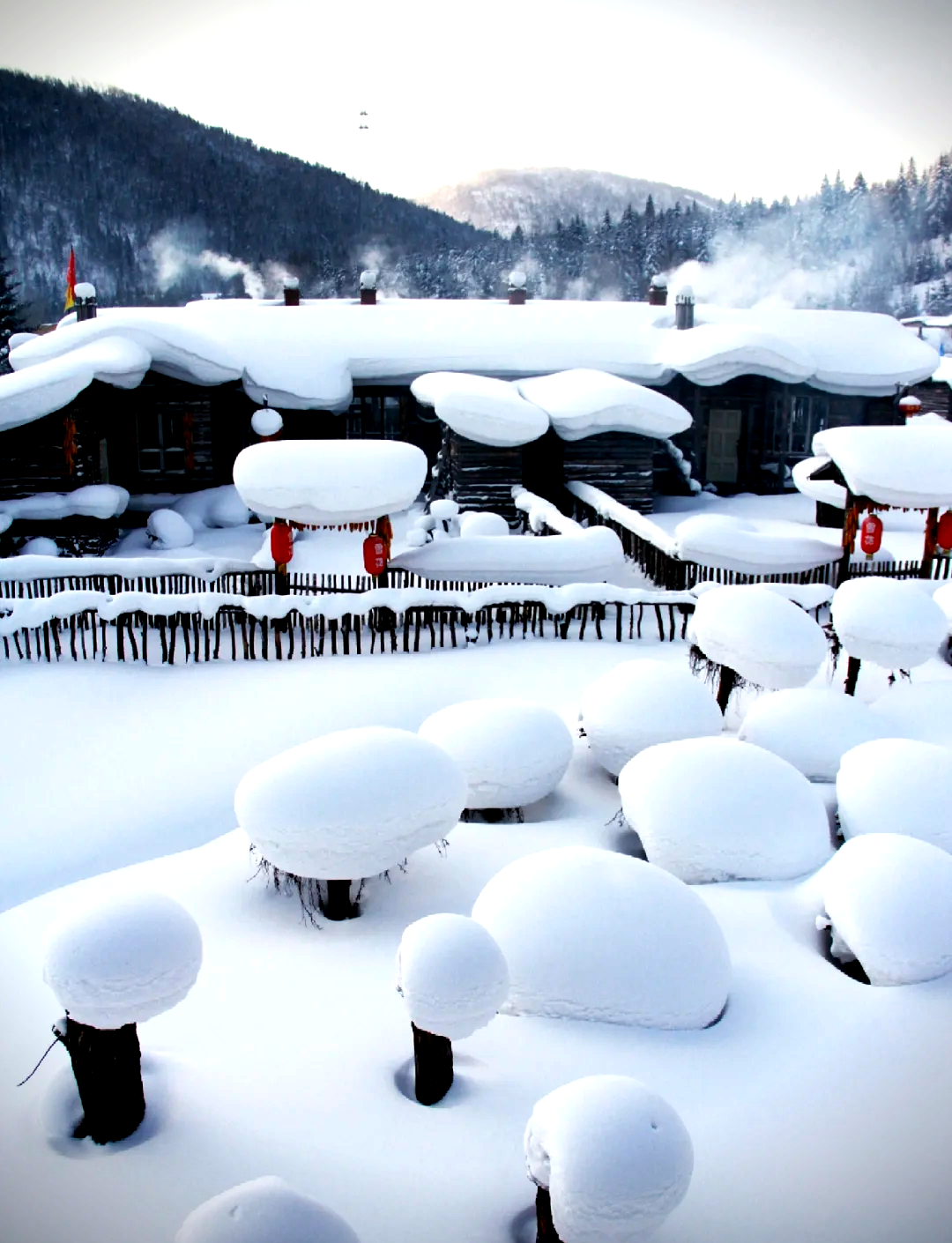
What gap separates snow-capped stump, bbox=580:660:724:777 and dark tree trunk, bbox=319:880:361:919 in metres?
2.87

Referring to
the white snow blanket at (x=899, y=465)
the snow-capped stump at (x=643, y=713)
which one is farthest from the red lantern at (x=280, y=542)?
the white snow blanket at (x=899, y=465)

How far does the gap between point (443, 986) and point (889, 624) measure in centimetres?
694

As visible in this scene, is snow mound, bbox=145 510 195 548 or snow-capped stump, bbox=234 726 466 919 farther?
snow mound, bbox=145 510 195 548

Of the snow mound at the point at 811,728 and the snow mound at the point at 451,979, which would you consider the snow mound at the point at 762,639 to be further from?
the snow mound at the point at 451,979

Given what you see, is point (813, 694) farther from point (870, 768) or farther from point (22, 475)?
point (22, 475)

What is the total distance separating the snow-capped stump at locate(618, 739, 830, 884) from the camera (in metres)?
6.53

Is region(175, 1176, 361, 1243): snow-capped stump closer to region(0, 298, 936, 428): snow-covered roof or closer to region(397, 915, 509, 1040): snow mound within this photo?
region(397, 915, 509, 1040): snow mound

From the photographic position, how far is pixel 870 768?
721 centimetres

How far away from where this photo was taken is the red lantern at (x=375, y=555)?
480 inches

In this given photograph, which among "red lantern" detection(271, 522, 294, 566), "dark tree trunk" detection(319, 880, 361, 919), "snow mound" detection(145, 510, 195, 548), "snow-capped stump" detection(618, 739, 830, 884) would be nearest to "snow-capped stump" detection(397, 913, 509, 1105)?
"dark tree trunk" detection(319, 880, 361, 919)

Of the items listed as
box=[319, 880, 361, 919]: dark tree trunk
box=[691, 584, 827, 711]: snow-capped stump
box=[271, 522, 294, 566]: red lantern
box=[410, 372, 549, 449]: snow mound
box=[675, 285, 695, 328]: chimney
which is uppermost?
box=[675, 285, 695, 328]: chimney

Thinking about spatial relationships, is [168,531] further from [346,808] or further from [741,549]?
[346,808]

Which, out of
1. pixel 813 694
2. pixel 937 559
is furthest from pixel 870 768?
pixel 937 559

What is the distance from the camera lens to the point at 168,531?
17312 millimetres
